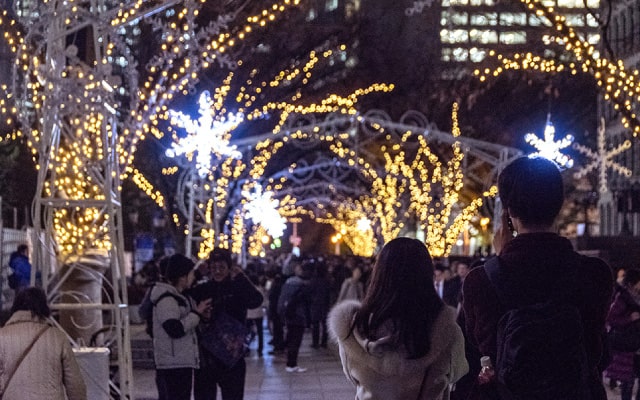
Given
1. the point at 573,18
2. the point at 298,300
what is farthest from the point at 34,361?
the point at 573,18

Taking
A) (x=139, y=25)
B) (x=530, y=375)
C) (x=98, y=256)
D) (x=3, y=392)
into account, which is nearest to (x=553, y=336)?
(x=530, y=375)

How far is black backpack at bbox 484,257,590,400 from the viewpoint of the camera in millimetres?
3477

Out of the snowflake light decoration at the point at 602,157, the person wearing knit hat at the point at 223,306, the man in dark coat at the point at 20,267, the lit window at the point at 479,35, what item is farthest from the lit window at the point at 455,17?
the person wearing knit hat at the point at 223,306

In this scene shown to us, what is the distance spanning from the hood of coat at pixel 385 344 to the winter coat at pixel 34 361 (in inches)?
96.2

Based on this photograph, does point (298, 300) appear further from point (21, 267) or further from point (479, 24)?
point (479, 24)

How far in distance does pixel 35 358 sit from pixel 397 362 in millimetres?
2752

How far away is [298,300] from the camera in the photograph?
1977cm

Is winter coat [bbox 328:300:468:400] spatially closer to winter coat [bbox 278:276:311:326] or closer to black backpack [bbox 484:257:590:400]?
black backpack [bbox 484:257:590:400]

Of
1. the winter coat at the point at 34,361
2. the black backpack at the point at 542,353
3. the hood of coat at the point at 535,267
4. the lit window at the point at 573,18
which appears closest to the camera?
the black backpack at the point at 542,353

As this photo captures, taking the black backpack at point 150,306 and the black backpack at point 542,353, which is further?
the black backpack at point 150,306

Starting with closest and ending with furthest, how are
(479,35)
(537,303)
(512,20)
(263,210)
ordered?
(537,303), (512,20), (479,35), (263,210)

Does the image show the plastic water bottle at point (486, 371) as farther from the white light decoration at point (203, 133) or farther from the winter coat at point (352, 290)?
the white light decoration at point (203, 133)

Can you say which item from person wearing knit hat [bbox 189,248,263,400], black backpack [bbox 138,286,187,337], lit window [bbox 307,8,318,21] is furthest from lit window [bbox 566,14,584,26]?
black backpack [bbox 138,286,187,337]

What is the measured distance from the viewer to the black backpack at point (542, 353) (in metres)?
3.48
